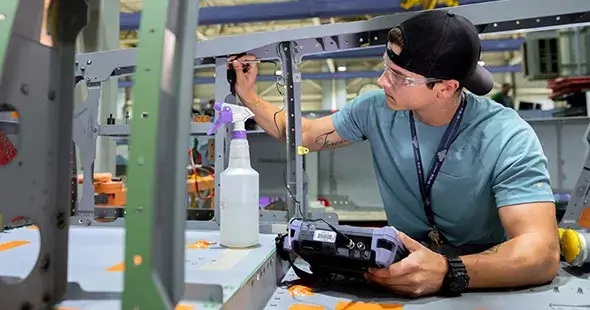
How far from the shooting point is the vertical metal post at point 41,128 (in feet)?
2.19

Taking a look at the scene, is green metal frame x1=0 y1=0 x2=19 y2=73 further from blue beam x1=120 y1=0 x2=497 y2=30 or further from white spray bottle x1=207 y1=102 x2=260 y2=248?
blue beam x1=120 y1=0 x2=497 y2=30

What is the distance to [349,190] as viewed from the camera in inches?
159

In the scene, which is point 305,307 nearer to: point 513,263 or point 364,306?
point 364,306

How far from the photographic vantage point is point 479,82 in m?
1.32

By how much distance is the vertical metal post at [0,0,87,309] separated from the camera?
26.3 inches

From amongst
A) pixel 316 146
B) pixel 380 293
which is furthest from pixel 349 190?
pixel 380 293

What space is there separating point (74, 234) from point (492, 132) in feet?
4.52

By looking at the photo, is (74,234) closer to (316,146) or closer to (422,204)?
(316,146)

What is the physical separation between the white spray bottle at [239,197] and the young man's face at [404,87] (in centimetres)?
45

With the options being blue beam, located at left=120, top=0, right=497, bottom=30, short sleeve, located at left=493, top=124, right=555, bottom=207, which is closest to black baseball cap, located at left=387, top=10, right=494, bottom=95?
short sleeve, located at left=493, top=124, right=555, bottom=207

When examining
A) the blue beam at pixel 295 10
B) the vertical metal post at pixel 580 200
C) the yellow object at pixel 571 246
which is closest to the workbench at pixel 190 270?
the yellow object at pixel 571 246

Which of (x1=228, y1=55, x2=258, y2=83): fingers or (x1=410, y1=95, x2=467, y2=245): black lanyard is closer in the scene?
(x1=410, y1=95, x2=467, y2=245): black lanyard

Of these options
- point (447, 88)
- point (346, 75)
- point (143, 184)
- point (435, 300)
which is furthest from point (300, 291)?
point (346, 75)

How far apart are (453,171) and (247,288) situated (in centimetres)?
70
